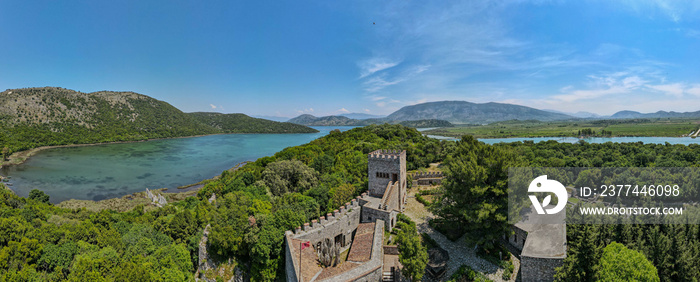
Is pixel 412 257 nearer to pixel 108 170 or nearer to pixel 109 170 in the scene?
pixel 109 170

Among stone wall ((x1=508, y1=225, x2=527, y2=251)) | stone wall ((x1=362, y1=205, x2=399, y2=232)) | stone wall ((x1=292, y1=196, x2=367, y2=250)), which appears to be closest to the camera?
stone wall ((x1=508, y1=225, x2=527, y2=251))

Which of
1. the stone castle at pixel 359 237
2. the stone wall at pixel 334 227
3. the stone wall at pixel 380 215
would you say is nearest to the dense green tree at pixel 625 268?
the stone castle at pixel 359 237

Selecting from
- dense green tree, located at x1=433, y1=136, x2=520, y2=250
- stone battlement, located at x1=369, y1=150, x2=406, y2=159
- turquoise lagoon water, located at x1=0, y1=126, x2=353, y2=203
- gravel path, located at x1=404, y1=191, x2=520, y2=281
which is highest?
stone battlement, located at x1=369, y1=150, x2=406, y2=159

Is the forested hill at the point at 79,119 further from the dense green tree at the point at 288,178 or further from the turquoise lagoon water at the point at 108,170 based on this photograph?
the dense green tree at the point at 288,178

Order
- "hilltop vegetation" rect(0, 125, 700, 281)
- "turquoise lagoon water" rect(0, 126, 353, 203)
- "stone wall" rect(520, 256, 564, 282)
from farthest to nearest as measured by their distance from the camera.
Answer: "turquoise lagoon water" rect(0, 126, 353, 203), "stone wall" rect(520, 256, 564, 282), "hilltop vegetation" rect(0, 125, 700, 281)

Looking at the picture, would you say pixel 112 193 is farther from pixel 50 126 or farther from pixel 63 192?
pixel 50 126

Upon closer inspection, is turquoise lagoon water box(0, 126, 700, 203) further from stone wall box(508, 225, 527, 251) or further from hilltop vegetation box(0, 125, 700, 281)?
stone wall box(508, 225, 527, 251)

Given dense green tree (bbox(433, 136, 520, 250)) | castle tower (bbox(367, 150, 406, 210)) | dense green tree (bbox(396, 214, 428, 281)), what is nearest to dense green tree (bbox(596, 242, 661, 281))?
dense green tree (bbox(433, 136, 520, 250))

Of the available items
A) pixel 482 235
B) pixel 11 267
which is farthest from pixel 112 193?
pixel 482 235
